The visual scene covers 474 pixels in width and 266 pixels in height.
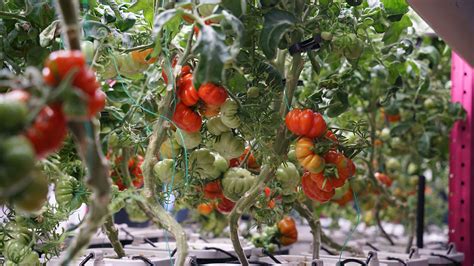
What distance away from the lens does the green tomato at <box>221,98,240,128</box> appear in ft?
4.38

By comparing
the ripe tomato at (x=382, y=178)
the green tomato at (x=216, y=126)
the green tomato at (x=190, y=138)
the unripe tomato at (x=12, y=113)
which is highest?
the unripe tomato at (x=12, y=113)

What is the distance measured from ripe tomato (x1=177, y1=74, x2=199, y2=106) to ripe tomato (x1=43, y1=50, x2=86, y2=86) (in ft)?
1.83

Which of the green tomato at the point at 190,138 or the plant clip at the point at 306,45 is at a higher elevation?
the plant clip at the point at 306,45

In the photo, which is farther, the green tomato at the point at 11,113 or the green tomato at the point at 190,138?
the green tomato at the point at 190,138

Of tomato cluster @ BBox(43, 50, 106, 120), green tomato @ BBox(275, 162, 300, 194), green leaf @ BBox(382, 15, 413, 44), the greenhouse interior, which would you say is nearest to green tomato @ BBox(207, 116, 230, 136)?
the greenhouse interior

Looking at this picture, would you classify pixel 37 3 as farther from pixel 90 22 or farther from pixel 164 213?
pixel 164 213

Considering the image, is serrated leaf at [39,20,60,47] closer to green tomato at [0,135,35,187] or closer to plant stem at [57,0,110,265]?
plant stem at [57,0,110,265]

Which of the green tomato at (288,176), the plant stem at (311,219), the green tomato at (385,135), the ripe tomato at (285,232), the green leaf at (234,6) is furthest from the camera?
the green tomato at (385,135)

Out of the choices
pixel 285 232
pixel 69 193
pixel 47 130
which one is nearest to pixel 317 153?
pixel 69 193

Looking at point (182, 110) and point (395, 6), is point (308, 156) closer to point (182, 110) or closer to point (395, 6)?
point (182, 110)

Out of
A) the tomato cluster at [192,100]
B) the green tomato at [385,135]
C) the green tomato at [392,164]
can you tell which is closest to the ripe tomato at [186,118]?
the tomato cluster at [192,100]

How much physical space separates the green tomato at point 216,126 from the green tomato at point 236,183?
6.1 inches

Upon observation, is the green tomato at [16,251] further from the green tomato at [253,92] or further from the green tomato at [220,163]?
the green tomato at [253,92]

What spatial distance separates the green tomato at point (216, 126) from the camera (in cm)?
141
